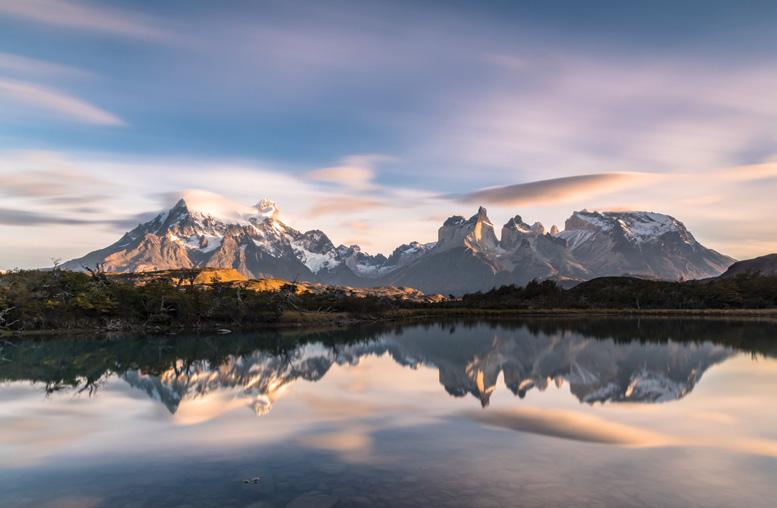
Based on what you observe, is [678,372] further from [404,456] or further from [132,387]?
[132,387]

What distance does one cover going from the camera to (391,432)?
26.5 meters

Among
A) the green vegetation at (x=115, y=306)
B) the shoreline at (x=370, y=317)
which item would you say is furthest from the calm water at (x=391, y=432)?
the green vegetation at (x=115, y=306)

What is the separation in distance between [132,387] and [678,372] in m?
47.6

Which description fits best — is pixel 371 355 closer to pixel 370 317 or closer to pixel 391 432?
pixel 391 432

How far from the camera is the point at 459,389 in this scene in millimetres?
40938

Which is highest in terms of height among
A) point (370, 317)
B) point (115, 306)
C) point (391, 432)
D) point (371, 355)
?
point (115, 306)

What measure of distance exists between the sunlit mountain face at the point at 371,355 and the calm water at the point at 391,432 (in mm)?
427

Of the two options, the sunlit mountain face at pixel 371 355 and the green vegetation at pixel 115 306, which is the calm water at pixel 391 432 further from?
the green vegetation at pixel 115 306

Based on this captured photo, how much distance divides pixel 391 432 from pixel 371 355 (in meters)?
42.2

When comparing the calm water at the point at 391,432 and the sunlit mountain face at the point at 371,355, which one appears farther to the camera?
the sunlit mountain face at the point at 371,355

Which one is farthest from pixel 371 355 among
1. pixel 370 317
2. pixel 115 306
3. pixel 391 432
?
pixel 370 317

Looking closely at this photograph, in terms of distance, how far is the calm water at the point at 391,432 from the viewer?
17953 millimetres

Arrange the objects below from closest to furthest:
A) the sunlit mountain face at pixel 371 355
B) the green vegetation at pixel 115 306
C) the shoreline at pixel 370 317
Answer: the sunlit mountain face at pixel 371 355 → the green vegetation at pixel 115 306 → the shoreline at pixel 370 317

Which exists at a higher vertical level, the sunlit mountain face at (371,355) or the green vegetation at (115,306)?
the green vegetation at (115,306)
